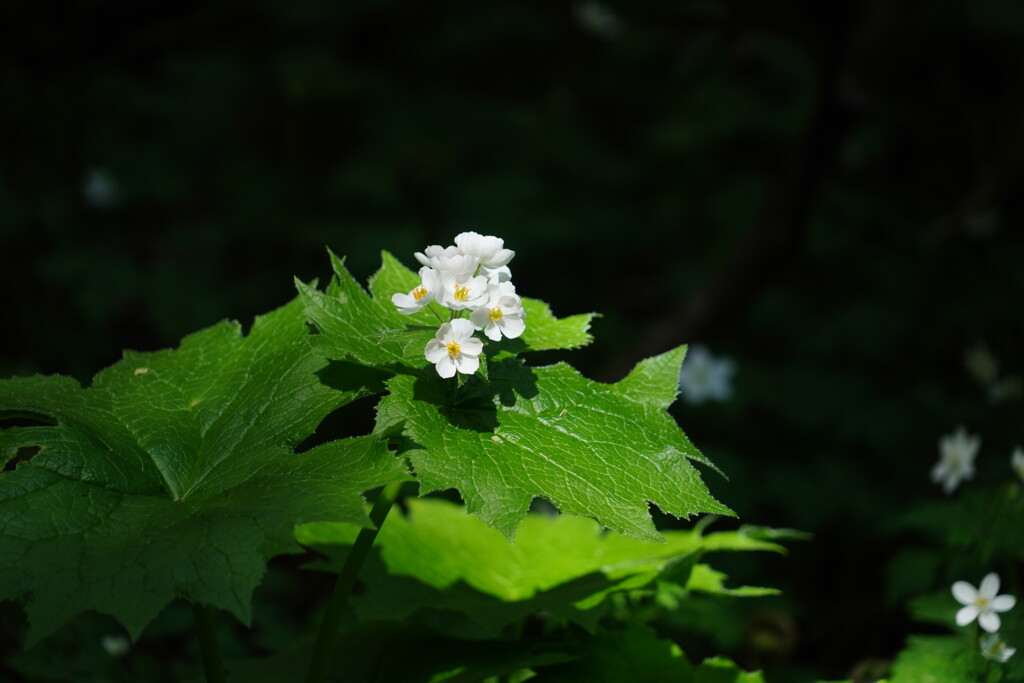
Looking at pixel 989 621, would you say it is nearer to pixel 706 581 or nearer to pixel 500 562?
pixel 706 581

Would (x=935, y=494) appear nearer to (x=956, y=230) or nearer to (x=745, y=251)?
(x=745, y=251)

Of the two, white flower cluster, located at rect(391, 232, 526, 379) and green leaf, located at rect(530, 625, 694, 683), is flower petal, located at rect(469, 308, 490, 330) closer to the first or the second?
white flower cluster, located at rect(391, 232, 526, 379)

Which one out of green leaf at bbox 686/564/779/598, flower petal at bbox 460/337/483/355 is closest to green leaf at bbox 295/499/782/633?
green leaf at bbox 686/564/779/598

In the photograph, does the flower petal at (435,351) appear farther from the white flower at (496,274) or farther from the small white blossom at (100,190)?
the small white blossom at (100,190)

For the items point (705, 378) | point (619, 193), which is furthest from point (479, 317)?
point (619, 193)

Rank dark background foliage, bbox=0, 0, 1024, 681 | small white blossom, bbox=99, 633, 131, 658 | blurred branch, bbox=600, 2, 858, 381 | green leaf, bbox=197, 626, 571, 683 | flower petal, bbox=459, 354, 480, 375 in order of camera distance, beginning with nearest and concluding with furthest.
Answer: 1. flower petal, bbox=459, 354, 480, 375
2. green leaf, bbox=197, 626, 571, 683
3. small white blossom, bbox=99, 633, 131, 658
4. blurred branch, bbox=600, 2, 858, 381
5. dark background foliage, bbox=0, 0, 1024, 681

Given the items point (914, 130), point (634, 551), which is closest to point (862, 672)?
point (634, 551)

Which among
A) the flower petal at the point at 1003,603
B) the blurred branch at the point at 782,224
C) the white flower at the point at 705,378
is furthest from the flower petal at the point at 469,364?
the white flower at the point at 705,378
